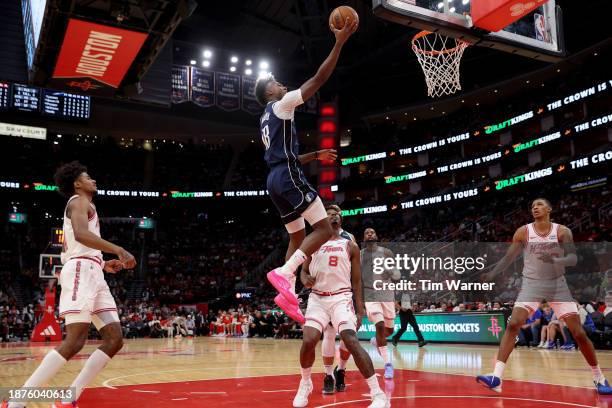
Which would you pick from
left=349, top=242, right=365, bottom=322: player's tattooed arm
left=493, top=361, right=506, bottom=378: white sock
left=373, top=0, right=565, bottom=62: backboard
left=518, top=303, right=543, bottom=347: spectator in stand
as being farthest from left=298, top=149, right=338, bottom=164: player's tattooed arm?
left=518, top=303, right=543, bottom=347: spectator in stand

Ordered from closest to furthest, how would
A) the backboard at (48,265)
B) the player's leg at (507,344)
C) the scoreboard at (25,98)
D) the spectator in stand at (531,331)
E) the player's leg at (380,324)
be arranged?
the player's leg at (507,344), the player's leg at (380,324), the spectator in stand at (531,331), the backboard at (48,265), the scoreboard at (25,98)

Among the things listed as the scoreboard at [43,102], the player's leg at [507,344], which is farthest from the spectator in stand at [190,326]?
the player's leg at [507,344]

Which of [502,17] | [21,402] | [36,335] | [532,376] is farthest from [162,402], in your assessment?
[36,335]

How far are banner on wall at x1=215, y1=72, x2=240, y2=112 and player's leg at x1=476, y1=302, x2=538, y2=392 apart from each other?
30.3 metres

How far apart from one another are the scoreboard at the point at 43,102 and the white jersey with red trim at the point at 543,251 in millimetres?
30119

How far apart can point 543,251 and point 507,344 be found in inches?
43.1

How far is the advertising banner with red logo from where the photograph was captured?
1471 cm

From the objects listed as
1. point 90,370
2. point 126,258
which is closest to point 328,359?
point 90,370

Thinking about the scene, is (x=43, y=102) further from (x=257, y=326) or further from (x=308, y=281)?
(x=308, y=281)

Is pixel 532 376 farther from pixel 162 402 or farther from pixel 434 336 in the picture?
pixel 434 336

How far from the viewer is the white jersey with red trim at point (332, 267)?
586cm

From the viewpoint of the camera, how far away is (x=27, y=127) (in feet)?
118

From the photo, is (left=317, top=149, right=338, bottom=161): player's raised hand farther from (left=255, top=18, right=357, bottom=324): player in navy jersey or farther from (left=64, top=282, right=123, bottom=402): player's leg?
(left=64, top=282, right=123, bottom=402): player's leg

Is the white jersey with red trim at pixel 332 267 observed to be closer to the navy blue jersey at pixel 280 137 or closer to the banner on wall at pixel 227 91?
the navy blue jersey at pixel 280 137
